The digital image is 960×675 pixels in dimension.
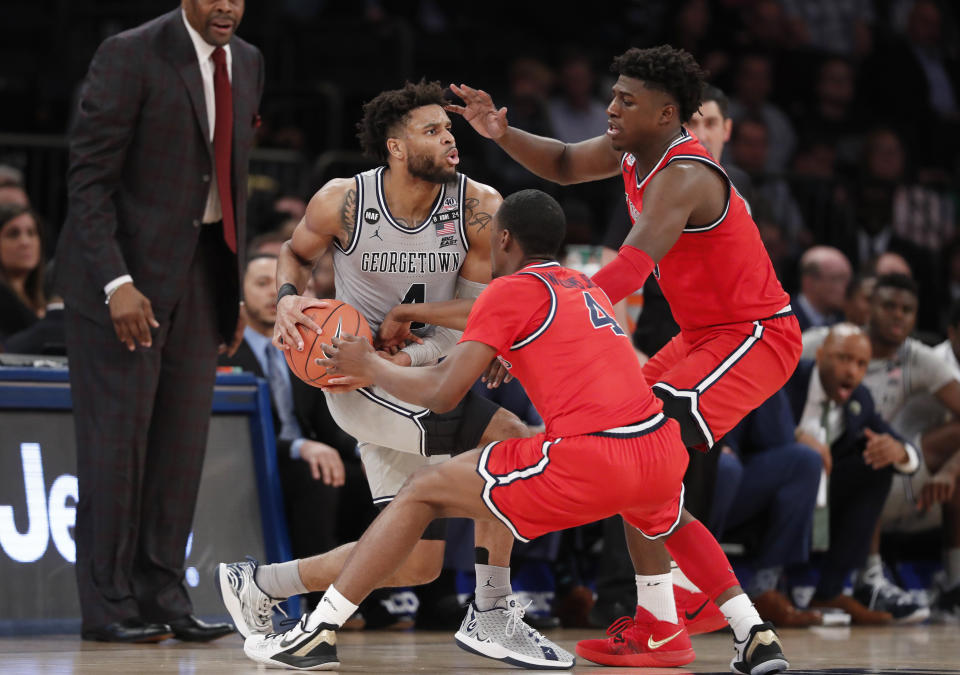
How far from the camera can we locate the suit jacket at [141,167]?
5.65m

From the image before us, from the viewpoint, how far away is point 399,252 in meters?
5.26

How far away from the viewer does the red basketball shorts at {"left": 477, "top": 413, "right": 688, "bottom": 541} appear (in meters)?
4.38

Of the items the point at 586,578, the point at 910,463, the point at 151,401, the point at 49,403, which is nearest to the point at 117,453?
the point at 151,401

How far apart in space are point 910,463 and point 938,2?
7.71 m

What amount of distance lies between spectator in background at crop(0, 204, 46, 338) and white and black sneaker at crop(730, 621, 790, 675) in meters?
4.62

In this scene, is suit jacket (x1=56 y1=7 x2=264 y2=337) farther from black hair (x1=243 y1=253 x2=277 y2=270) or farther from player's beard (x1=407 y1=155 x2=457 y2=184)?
black hair (x1=243 y1=253 x2=277 y2=270)

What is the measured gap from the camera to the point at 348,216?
5.26 meters

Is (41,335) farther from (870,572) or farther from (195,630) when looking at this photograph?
(870,572)

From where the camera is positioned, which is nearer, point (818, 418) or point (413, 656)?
point (413, 656)

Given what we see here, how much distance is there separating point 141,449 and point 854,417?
404 centimetres

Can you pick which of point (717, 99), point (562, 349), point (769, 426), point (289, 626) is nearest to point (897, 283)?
point (769, 426)

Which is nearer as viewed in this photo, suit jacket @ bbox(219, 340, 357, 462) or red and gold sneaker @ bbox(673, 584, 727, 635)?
red and gold sneaker @ bbox(673, 584, 727, 635)

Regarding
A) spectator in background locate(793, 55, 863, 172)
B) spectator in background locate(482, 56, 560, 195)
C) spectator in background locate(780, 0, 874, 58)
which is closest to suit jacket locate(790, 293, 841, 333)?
spectator in background locate(482, 56, 560, 195)

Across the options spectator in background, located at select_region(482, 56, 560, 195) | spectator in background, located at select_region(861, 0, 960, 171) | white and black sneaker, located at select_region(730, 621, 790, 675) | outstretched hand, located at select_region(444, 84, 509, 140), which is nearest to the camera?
white and black sneaker, located at select_region(730, 621, 790, 675)
